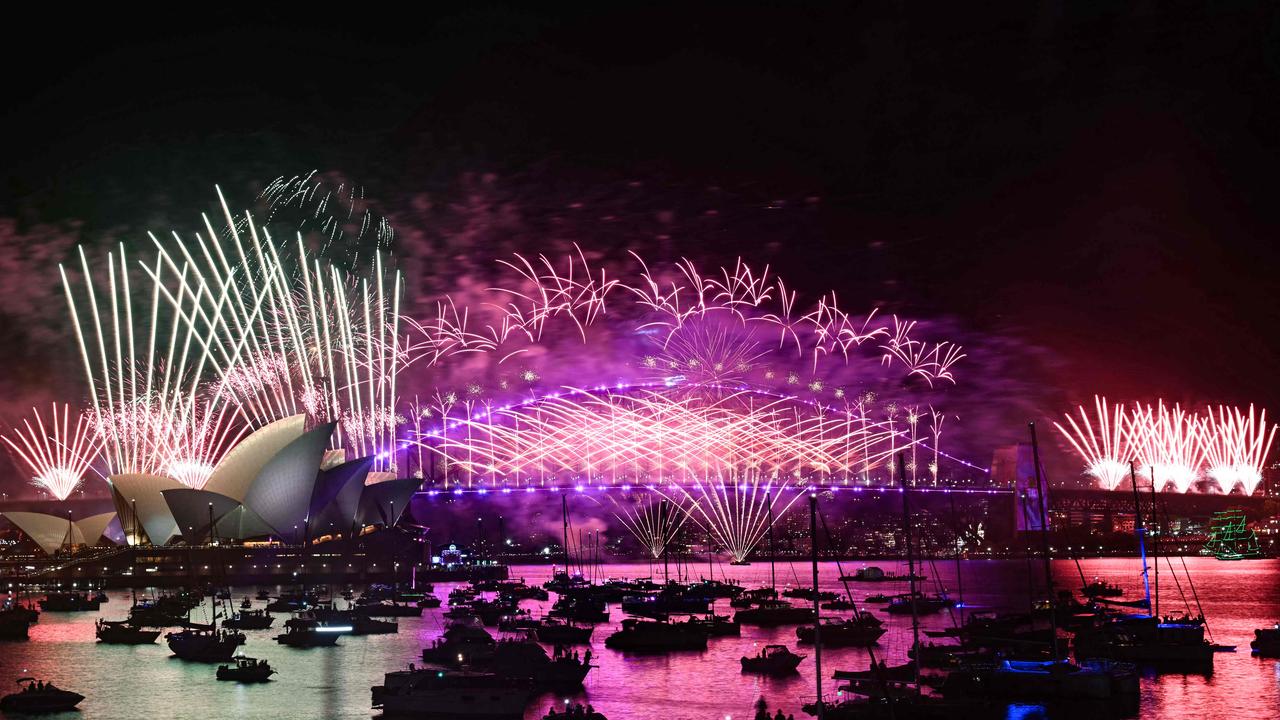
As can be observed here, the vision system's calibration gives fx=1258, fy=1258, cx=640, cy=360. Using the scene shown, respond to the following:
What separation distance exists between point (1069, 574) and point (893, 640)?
247ft

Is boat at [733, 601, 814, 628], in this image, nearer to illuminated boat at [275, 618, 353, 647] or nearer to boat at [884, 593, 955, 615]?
→ boat at [884, 593, 955, 615]

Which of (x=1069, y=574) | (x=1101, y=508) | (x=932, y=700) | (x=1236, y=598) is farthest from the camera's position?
(x=1101, y=508)

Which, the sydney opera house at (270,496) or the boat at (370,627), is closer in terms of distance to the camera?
the boat at (370,627)

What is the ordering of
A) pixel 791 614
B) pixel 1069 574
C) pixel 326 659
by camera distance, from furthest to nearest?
pixel 1069 574
pixel 791 614
pixel 326 659

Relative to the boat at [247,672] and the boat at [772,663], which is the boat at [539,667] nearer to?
the boat at [772,663]

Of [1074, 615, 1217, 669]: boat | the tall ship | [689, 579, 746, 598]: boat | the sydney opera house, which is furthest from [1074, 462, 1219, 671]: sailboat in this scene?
the tall ship

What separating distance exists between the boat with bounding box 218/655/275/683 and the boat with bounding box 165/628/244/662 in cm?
595

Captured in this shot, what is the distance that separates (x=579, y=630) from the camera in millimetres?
58188

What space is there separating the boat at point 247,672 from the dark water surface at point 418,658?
61cm

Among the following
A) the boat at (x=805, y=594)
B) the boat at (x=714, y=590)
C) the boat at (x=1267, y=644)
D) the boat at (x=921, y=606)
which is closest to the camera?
the boat at (x=1267, y=644)

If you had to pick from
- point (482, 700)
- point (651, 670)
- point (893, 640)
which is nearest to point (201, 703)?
point (482, 700)

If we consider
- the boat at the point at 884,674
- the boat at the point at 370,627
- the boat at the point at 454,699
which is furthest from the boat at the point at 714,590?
the boat at the point at 454,699

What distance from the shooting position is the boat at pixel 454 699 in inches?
1490

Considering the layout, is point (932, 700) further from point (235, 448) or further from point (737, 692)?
point (235, 448)
